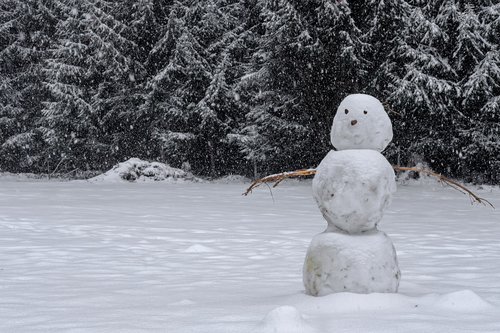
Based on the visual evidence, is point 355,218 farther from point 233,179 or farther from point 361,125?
point 233,179

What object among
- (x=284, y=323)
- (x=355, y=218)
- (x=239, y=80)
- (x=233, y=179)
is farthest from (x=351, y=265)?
(x=233, y=179)

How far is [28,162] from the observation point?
30078 mm

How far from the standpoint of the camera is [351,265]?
4.48 meters

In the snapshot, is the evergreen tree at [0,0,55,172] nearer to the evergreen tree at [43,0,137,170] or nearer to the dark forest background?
the dark forest background

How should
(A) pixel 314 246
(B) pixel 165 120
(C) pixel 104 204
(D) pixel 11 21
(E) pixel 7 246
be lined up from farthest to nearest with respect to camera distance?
Result: (D) pixel 11 21
(B) pixel 165 120
(C) pixel 104 204
(E) pixel 7 246
(A) pixel 314 246

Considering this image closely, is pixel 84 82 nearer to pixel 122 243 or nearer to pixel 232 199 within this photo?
pixel 232 199

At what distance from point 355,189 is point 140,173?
19.9 metres

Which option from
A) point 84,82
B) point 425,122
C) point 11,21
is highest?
point 11,21

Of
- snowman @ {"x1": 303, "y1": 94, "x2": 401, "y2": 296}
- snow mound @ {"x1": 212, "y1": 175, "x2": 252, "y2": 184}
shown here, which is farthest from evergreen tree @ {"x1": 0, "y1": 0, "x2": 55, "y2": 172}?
snowman @ {"x1": 303, "y1": 94, "x2": 401, "y2": 296}

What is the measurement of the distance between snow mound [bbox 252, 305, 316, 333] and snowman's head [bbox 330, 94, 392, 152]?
177cm

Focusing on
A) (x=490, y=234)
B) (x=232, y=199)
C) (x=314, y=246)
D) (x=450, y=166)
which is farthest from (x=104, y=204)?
(x=450, y=166)

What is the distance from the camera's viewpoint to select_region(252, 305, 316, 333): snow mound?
354cm

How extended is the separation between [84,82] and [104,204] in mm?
16331

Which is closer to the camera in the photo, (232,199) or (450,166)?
(232,199)
